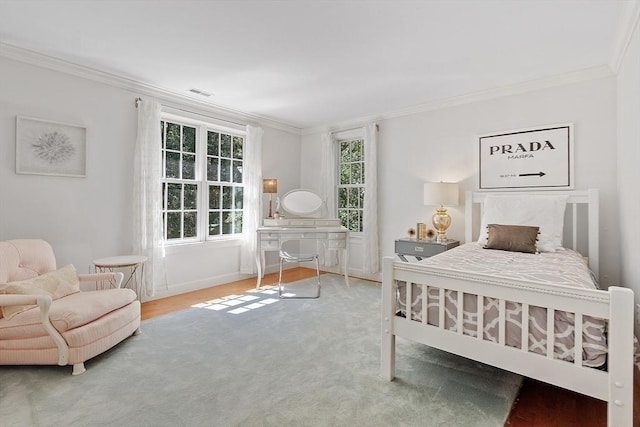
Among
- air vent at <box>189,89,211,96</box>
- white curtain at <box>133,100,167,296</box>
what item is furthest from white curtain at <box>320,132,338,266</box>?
white curtain at <box>133,100,167,296</box>

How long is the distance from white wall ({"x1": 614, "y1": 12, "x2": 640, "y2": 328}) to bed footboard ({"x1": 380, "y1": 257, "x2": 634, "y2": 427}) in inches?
51.5

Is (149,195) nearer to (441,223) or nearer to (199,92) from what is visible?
(199,92)

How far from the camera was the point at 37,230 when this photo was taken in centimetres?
302

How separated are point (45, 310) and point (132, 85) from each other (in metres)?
2.61

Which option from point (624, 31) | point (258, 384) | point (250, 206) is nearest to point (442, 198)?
point (624, 31)

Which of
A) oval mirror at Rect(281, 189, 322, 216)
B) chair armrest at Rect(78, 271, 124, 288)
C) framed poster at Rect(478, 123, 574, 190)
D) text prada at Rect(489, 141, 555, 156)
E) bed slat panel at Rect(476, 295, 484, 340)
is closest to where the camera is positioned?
bed slat panel at Rect(476, 295, 484, 340)

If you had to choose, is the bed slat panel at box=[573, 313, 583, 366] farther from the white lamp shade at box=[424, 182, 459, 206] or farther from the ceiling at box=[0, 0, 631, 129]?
the white lamp shade at box=[424, 182, 459, 206]

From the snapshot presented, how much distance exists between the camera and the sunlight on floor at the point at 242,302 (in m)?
3.60

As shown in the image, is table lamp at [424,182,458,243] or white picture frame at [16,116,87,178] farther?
table lamp at [424,182,458,243]

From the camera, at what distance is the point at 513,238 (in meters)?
3.03

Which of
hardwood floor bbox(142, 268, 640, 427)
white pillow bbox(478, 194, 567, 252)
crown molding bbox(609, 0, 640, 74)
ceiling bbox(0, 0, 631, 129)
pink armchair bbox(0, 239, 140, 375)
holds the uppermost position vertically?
ceiling bbox(0, 0, 631, 129)

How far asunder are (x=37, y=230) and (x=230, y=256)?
7.49ft

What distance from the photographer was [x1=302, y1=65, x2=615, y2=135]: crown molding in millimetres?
3246

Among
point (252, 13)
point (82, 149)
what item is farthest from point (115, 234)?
point (252, 13)
